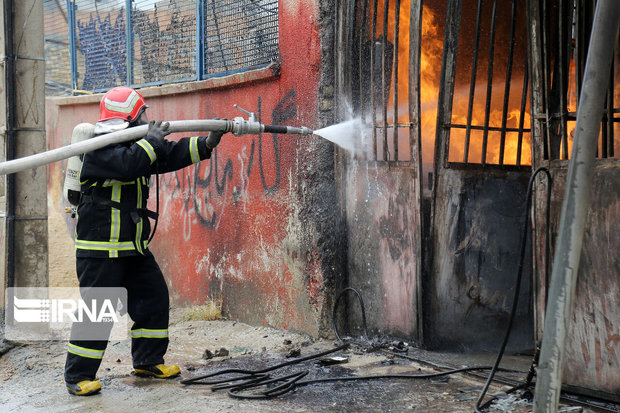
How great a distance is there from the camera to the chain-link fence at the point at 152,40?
715 cm

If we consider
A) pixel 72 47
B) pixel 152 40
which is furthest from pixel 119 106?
pixel 72 47

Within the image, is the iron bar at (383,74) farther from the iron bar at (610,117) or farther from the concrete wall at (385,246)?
the iron bar at (610,117)

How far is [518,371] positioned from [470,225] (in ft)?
4.05

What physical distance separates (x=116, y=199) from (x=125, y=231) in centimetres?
24

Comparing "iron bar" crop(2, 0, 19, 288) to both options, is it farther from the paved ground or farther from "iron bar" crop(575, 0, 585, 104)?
"iron bar" crop(575, 0, 585, 104)

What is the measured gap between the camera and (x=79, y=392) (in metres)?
4.90

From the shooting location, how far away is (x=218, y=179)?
7434 mm

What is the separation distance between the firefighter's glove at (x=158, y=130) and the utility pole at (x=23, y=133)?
92.4 inches

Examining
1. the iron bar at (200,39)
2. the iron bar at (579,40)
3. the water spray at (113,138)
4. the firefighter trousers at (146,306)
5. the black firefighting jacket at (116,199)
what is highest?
the iron bar at (200,39)

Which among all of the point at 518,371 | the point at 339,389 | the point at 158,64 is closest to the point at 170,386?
the point at 339,389

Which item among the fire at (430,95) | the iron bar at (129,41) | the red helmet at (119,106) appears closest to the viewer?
the red helmet at (119,106)

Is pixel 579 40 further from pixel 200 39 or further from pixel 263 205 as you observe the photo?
pixel 200 39

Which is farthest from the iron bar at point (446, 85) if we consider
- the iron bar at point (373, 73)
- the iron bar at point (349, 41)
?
the iron bar at point (349, 41)

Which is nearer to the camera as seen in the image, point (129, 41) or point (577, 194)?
point (577, 194)
